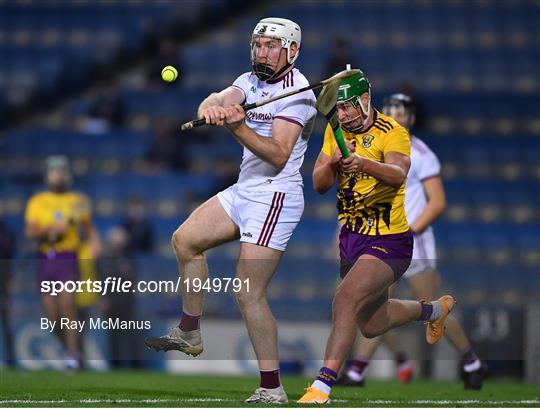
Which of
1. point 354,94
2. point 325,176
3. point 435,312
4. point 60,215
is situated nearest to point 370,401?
point 435,312

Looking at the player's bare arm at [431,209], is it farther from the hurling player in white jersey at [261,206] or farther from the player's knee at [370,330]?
the hurling player in white jersey at [261,206]

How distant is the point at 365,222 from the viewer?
8.28 metres

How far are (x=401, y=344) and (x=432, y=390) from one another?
3282mm

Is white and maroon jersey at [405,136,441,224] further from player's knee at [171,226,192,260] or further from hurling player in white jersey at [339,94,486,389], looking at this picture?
player's knee at [171,226,192,260]

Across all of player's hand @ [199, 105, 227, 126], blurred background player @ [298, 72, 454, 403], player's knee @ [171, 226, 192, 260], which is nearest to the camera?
player's hand @ [199, 105, 227, 126]

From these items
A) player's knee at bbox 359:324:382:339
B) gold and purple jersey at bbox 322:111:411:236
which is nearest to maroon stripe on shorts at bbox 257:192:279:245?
gold and purple jersey at bbox 322:111:411:236

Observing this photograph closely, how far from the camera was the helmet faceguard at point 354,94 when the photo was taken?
816 cm

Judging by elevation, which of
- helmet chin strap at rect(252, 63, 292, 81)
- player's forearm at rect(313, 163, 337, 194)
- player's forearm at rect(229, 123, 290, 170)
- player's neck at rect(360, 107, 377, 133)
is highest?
helmet chin strap at rect(252, 63, 292, 81)

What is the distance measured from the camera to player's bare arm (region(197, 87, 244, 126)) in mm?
7723

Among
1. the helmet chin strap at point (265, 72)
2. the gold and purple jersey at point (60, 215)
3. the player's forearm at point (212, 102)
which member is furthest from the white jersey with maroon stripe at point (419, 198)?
the gold and purple jersey at point (60, 215)

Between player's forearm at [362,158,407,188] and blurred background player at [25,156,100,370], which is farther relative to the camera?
blurred background player at [25,156,100,370]

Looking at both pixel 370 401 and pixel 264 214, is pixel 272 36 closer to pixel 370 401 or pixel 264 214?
pixel 264 214

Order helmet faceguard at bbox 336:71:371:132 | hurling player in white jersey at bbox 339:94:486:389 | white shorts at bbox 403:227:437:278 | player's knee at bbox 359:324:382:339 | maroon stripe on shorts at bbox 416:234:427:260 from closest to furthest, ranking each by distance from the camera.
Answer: helmet faceguard at bbox 336:71:371:132 → player's knee at bbox 359:324:382:339 → hurling player in white jersey at bbox 339:94:486:389 → white shorts at bbox 403:227:437:278 → maroon stripe on shorts at bbox 416:234:427:260

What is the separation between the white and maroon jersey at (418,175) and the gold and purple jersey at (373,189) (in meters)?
2.19
